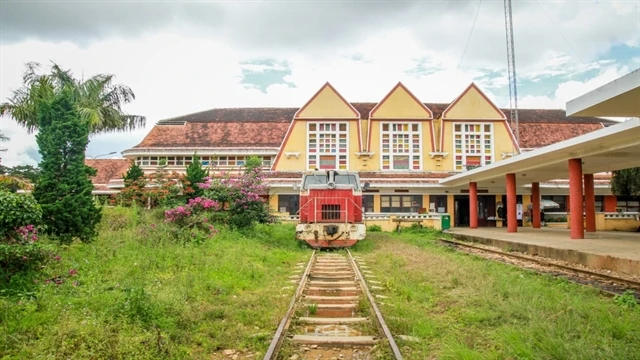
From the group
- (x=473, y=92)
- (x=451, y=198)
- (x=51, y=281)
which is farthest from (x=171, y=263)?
(x=473, y=92)

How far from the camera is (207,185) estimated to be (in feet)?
59.2

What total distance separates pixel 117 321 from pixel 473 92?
1243 inches

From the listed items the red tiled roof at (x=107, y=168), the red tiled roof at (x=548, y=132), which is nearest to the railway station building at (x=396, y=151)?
the red tiled roof at (x=548, y=132)

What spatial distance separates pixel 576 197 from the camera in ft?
56.2

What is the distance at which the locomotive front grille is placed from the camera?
16.0 m

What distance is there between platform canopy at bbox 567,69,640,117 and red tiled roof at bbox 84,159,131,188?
32888mm

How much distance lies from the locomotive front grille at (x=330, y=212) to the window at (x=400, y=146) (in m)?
16.6

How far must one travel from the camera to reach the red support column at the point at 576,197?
17.1 m

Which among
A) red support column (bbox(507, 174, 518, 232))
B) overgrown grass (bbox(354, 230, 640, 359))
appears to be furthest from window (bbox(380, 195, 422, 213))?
overgrown grass (bbox(354, 230, 640, 359))

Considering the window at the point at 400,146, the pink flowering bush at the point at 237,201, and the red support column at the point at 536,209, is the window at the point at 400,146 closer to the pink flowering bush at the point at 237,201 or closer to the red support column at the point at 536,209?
the red support column at the point at 536,209

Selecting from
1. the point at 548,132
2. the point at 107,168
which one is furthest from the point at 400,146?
the point at 107,168

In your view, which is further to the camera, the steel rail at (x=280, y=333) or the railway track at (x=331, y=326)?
the railway track at (x=331, y=326)

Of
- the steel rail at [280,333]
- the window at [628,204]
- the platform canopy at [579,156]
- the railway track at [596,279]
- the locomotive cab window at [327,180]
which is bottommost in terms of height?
the railway track at [596,279]

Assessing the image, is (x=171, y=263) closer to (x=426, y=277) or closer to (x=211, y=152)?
(x=426, y=277)
